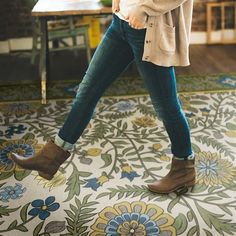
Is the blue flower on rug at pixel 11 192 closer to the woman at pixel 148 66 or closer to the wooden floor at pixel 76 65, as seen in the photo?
the woman at pixel 148 66

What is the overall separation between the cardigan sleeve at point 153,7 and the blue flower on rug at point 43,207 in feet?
3.25

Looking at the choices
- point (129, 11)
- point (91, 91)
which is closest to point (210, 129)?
point (91, 91)

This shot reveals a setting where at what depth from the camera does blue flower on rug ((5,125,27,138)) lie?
2543mm

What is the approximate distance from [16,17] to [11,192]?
2.76 meters

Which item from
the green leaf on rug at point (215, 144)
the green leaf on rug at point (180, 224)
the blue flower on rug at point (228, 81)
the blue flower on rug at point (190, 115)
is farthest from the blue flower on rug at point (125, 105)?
the green leaf on rug at point (180, 224)

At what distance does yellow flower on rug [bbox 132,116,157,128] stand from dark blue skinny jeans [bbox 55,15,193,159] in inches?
31.4

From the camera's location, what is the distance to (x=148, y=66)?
1.55 metres

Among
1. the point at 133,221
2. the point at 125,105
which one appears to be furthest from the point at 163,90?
the point at 125,105

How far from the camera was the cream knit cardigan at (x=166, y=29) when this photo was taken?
139 centimetres

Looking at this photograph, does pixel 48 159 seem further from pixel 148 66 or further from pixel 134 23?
pixel 134 23

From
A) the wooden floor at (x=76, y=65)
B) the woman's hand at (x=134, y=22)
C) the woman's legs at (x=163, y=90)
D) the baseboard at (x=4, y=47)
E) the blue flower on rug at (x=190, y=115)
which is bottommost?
the blue flower on rug at (x=190, y=115)

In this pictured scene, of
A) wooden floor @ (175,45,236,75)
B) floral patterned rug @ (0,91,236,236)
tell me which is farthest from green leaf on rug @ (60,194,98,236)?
wooden floor @ (175,45,236,75)

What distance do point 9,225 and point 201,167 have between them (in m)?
1.07

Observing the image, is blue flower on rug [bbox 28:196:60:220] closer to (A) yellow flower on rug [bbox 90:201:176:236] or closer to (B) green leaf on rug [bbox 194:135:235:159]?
(A) yellow flower on rug [bbox 90:201:176:236]
